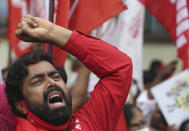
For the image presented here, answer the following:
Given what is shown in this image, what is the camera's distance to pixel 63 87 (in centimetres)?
242

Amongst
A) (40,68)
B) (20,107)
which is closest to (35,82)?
(40,68)

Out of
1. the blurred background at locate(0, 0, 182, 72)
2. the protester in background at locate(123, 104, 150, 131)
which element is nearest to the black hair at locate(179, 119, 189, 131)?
the protester in background at locate(123, 104, 150, 131)

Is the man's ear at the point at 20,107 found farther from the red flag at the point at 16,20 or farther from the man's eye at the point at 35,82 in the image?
the red flag at the point at 16,20

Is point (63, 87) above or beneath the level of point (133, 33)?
above

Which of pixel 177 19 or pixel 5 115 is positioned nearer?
pixel 5 115

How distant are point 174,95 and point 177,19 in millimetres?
885

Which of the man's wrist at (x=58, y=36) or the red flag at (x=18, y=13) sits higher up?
the man's wrist at (x=58, y=36)

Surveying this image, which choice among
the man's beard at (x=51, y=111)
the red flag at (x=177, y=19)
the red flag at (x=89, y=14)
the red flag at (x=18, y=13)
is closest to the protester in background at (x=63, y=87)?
the man's beard at (x=51, y=111)

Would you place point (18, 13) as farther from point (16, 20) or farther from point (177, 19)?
point (177, 19)

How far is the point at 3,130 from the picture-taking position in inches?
92.4

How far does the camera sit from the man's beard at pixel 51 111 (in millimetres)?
2279

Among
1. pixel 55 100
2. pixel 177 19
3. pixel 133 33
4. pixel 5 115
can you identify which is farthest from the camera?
pixel 133 33

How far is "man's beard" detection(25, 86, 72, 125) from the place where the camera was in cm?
228

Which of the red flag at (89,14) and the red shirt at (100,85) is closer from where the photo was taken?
the red shirt at (100,85)
